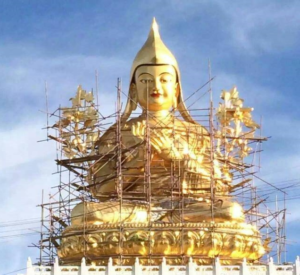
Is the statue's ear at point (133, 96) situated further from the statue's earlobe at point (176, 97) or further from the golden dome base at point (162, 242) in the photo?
the golden dome base at point (162, 242)

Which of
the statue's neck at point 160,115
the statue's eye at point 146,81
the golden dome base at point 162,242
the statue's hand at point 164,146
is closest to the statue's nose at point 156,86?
the statue's eye at point 146,81

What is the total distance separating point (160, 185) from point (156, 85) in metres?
2.49

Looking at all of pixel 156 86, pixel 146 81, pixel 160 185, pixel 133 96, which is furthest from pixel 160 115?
pixel 160 185

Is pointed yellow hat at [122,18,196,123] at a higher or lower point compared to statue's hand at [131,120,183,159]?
higher


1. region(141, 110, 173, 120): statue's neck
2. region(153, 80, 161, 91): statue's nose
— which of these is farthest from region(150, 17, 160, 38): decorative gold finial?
region(141, 110, 173, 120): statue's neck

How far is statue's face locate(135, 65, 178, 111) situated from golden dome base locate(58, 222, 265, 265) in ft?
12.6

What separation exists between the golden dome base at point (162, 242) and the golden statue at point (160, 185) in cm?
2

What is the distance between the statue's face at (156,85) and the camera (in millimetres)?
21984

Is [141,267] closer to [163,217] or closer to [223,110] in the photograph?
[163,217]

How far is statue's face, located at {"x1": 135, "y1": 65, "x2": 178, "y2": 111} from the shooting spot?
21984 mm

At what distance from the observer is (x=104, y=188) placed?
21.1 metres

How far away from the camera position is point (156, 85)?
866 inches

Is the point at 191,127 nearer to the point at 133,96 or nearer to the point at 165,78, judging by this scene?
the point at 165,78

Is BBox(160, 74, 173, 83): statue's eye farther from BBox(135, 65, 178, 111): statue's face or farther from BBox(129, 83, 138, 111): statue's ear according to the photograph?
BBox(129, 83, 138, 111): statue's ear
